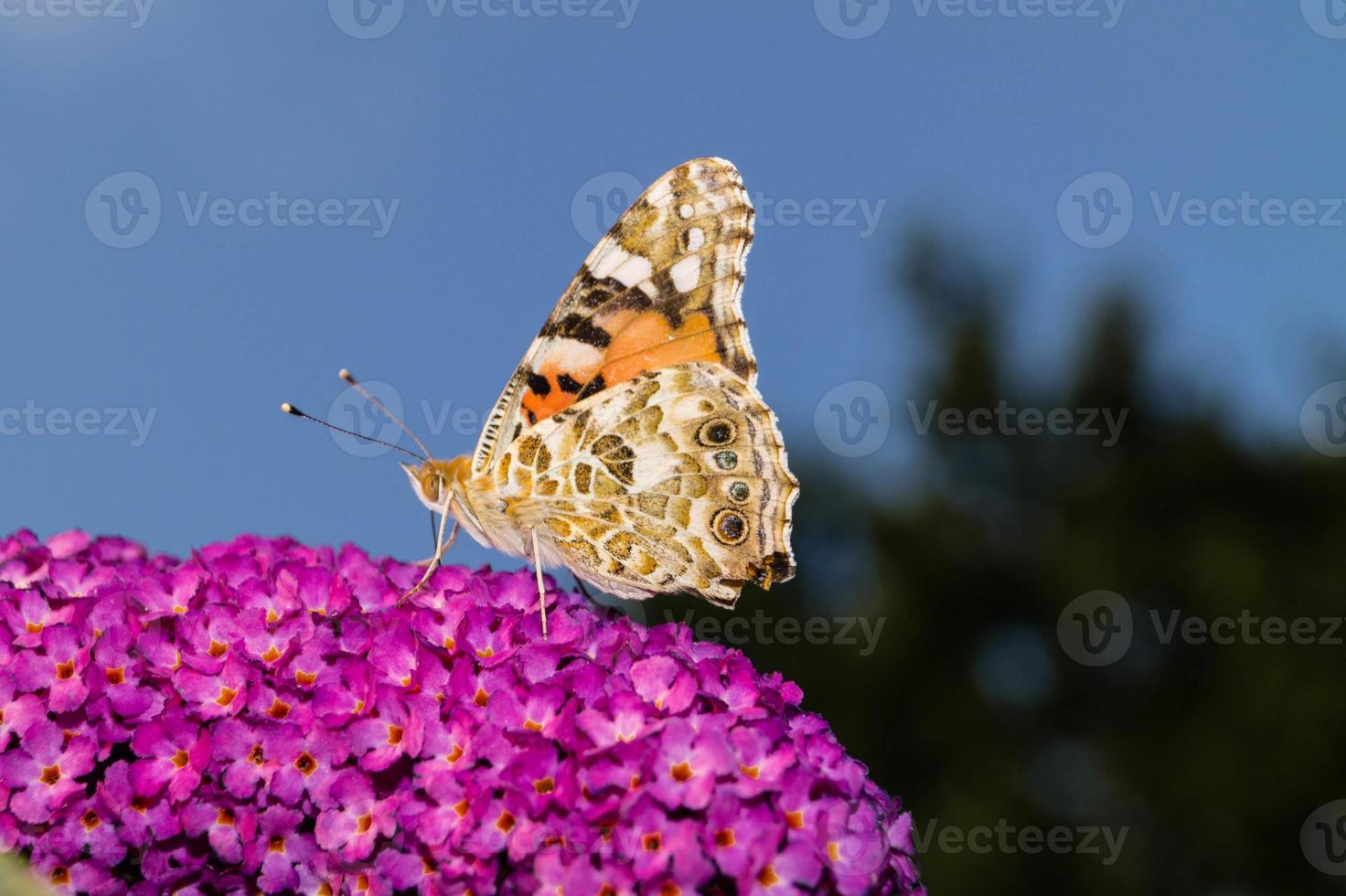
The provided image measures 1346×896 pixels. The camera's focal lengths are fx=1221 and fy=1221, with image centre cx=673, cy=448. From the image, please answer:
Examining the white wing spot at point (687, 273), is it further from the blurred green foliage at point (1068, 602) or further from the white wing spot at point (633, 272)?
the blurred green foliage at point (1068, 602)

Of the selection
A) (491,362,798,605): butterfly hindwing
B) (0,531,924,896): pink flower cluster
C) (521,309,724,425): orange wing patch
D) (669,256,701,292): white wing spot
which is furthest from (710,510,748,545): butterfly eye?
(669,256,701,292): white wing spot

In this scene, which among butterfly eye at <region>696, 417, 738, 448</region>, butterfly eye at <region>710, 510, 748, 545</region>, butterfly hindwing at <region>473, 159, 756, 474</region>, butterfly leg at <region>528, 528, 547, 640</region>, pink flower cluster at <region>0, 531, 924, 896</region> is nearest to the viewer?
pink flower cluster at <region>0, 531, 924, 896</region>

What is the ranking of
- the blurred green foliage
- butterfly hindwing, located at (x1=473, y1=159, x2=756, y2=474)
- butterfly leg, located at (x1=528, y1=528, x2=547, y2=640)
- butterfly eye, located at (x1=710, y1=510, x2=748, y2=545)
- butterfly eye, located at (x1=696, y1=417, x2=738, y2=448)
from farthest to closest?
the blurred green foliage
butterfly hindwing, located at (x1=473, y1=159, x2=756, y2=474)
butterfly eye, located at (x1=696, y1=417, x2=738, y2=448)
butterfly eye, located at (x1=710, y1=510, x2=748, y2=545)
butterfly leg, located at (x1=528, y1=528, x2=547, y2=640)

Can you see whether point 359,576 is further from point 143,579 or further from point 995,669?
point 995,669

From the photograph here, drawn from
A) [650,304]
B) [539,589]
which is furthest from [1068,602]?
[539,589]

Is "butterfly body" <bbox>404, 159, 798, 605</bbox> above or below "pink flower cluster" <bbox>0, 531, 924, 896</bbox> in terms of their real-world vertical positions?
above

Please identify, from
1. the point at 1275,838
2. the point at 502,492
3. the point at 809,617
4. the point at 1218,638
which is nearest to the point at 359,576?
the point at 502,492

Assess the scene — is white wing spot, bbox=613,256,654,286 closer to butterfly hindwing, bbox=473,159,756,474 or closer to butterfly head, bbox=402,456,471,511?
butterfly hindwing, bbox=473,159,756,474

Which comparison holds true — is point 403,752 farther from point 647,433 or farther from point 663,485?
point 647,433
